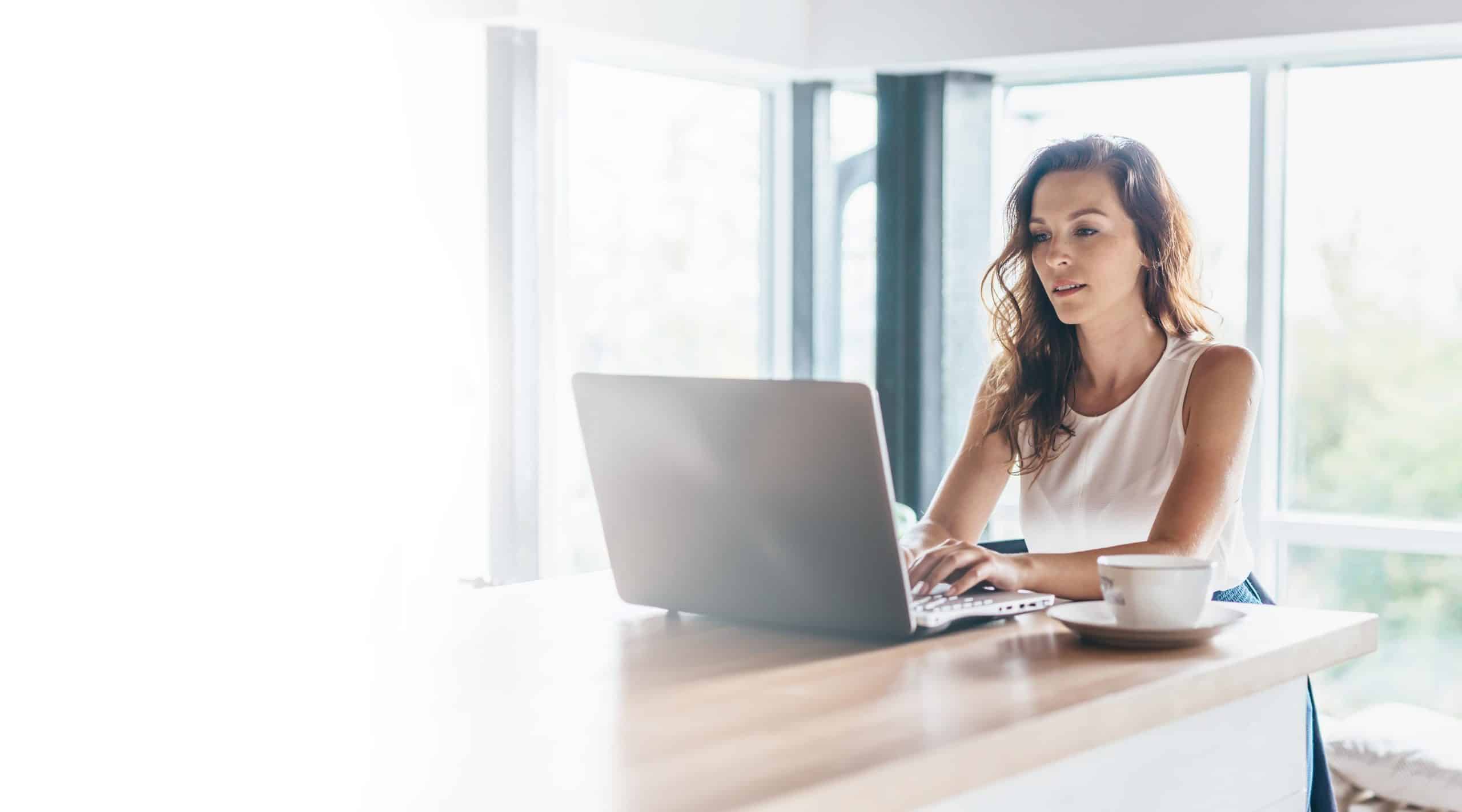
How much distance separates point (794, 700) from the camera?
3.74ft

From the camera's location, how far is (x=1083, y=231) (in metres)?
2.10

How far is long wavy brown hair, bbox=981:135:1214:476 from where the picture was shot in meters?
2.11

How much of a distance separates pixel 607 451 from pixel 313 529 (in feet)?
6.60

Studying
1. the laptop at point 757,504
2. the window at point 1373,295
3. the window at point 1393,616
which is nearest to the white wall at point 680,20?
the window at point 1373,295

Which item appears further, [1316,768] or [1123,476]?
[1123,476]

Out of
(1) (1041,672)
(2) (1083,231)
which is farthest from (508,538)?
(1) (1041,672)

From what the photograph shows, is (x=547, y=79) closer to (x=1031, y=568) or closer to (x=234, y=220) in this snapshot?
(x=234, y=220)

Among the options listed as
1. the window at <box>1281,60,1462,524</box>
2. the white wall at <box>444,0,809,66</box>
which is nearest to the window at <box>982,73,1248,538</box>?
the window at <box>1281,60,1462,524</box>

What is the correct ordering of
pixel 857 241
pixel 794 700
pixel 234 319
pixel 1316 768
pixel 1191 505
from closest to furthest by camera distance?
pixel 794 700, pixel 1316 768, pixel 1191 505, pixel 234 319, pixel 857 241

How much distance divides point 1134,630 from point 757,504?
365mm

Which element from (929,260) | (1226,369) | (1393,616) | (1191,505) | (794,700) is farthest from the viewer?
(929,260)

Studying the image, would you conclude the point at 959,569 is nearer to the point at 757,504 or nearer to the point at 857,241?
the point at 757,504

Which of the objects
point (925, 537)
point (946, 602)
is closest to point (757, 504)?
point (946, 602)

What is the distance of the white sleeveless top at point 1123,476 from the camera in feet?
6.59
